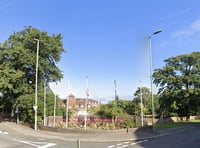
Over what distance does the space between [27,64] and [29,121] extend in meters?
8.28

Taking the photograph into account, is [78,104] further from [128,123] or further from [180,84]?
[128,123]

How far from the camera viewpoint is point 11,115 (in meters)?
49.0

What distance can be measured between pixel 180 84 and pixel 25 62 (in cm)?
3205

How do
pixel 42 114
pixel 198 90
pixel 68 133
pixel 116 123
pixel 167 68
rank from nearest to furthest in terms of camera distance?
pixel 68 133, pixel 116 123, pixel 42 114, pixel 198 90, pixel 167 68

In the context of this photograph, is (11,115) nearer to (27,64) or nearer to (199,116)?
(27,64)

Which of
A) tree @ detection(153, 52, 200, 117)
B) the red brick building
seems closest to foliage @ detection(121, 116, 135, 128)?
the red brick building

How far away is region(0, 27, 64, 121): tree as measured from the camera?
42.8 m

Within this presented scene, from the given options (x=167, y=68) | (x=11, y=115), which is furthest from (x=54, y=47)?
(x=167, y=68)

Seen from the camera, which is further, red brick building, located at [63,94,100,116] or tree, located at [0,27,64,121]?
red brick building, located at [63,94,100,116]

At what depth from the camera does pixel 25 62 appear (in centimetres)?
4378

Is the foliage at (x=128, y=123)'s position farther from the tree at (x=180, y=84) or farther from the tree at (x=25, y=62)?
the tree at (x=180, y=84)

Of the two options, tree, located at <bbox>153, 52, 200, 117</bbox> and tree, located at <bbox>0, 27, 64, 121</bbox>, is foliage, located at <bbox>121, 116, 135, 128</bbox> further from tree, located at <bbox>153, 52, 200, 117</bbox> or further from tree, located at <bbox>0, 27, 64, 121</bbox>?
tree, located at <bbox>153, 52, 200, 117</bbox>

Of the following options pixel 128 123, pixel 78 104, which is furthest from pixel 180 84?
pixel 78 104

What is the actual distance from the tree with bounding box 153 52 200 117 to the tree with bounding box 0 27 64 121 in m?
25.1
